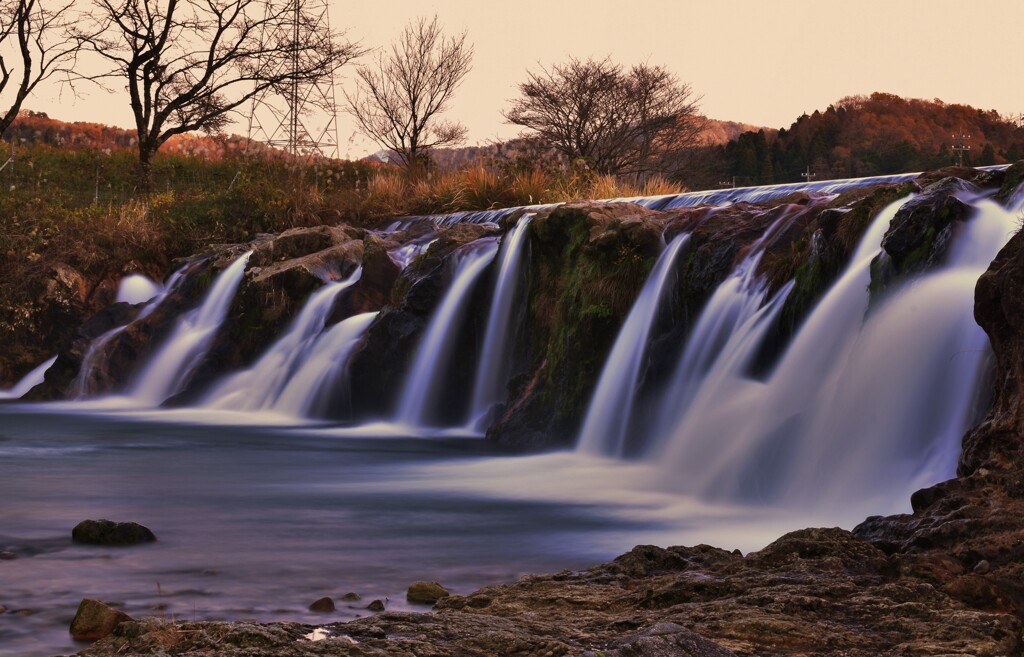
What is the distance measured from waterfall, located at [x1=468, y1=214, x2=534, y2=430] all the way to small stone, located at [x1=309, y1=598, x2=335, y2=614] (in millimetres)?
7717

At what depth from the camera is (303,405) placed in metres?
14.1

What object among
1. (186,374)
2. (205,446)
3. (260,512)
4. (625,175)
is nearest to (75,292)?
(186,374)

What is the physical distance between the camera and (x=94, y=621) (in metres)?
4.11

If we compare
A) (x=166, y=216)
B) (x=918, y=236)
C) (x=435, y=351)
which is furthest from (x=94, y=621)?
(x=166, y=216)

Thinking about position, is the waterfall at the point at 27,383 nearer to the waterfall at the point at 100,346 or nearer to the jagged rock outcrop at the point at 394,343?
the waterfall at the point at 100,346

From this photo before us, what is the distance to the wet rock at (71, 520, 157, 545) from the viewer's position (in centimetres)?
598

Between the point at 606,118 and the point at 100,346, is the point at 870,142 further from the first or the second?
the point at 100,346

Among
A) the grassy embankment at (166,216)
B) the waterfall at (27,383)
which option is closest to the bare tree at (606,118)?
the grassy embankment at (166,216)

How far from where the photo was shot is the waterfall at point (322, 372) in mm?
13938

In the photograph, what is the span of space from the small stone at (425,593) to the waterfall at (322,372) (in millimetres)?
9071

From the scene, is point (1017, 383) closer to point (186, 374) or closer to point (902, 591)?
point (902, 591)

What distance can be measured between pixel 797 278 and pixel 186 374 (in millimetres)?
10182

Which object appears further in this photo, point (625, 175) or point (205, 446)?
point (625, 175)

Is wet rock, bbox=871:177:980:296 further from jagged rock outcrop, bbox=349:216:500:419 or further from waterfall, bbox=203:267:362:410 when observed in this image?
waterfall, bbox=203:267:362:410
